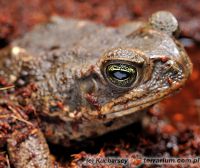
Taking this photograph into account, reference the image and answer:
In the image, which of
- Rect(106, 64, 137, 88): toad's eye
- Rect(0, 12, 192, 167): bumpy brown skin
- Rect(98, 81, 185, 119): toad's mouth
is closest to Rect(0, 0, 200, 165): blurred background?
Rect(0, 12, 192, 167): bumpy brown skin

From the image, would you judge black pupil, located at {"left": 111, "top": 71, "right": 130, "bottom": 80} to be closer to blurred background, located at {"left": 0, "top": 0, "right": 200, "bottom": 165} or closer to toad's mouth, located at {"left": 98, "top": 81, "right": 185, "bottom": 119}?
toad's mouth, located at {"left": 98, "top": 81, "right": 185, "bottom": 119}

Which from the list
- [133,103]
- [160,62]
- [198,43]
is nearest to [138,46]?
[160,62]

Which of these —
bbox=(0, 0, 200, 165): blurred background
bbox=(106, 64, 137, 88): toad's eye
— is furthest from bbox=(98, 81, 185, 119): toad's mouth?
bbox=(0, 0, 200, 165): blurred background

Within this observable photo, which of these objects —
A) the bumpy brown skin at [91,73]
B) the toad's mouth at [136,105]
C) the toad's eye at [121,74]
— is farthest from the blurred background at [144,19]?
the toad's eye at [121,74]

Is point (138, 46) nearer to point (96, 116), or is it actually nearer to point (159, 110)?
point (96, 116)

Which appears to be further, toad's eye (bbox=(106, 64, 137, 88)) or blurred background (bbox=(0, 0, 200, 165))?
blurred background (bbox=(0, 0, 200, 165))

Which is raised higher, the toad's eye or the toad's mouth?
the toad's eye
